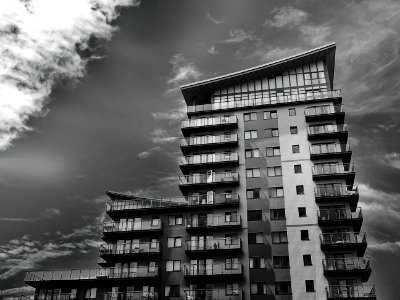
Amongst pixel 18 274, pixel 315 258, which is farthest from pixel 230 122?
pixel 18 274

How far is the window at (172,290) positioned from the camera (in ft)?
165

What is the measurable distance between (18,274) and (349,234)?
84.2m

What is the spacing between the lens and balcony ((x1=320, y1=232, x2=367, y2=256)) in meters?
47.6

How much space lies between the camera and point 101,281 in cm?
5262

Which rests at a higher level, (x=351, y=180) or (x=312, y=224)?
(x=351, y=180)

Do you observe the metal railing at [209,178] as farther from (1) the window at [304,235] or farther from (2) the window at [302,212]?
(1) the window at [304,235]

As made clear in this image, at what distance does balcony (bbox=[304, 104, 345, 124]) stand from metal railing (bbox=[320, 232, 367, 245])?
15456 millimetres

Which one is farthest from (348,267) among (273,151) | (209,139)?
(209,139)

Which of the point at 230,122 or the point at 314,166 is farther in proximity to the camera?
the point at 230,122

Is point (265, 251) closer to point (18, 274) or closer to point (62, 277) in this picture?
point (62, 277)

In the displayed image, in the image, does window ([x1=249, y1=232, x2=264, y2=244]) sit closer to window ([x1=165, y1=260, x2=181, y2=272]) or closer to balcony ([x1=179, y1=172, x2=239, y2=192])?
balcony ([x1=179, y1=172, x2=239, y2=192])

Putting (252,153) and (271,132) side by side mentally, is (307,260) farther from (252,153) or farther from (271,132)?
(271,132)

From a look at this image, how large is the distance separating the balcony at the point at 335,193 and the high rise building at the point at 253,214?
0.13 metres

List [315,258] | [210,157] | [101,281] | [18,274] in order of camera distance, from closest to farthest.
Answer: [315,258] → [101,281] → [210,157] → [18,274]
